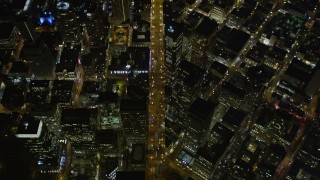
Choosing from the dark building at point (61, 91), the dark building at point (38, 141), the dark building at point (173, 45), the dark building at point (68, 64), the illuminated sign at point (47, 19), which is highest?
the dark building at point (173, 45)

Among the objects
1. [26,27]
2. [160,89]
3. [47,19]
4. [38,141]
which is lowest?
[38,141]

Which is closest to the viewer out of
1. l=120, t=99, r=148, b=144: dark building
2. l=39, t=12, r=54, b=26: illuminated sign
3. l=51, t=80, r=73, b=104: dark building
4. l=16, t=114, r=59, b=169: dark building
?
l=16, t=114, r=59, b=169: dark building

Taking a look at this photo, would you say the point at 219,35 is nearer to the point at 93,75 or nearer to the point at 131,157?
the point at 93,75

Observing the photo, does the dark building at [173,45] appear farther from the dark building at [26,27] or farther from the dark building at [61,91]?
the dark building at [26,27]

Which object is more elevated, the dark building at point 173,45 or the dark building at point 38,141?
the dark building at point 173,45

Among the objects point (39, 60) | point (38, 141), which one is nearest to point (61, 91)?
point (39, 60)


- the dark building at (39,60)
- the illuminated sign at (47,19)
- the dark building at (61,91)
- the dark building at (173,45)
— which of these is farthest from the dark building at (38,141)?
the dark building at (173,45)

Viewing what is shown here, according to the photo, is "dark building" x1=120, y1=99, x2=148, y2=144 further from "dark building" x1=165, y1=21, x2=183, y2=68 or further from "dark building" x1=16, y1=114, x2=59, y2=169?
"dark building" x1=165, y1=21, x2=183, y2=68

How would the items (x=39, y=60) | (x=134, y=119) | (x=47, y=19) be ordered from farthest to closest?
(x=47, y=19) < (x=39, y=60) < (x=134, y=119)

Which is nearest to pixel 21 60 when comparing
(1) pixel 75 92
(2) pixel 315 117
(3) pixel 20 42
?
(3) pixel 20 42

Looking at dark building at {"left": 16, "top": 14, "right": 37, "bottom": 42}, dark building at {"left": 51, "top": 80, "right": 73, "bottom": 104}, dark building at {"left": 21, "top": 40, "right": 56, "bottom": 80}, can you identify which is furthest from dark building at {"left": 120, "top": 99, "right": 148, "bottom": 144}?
dark building at {"left": 16, "top": 14, "right": 37, "bottom": 42}

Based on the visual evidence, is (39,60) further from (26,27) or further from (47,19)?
(47,19)

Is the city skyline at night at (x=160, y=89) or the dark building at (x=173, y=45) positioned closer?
the city skyline at night at (x=160, y=89)
